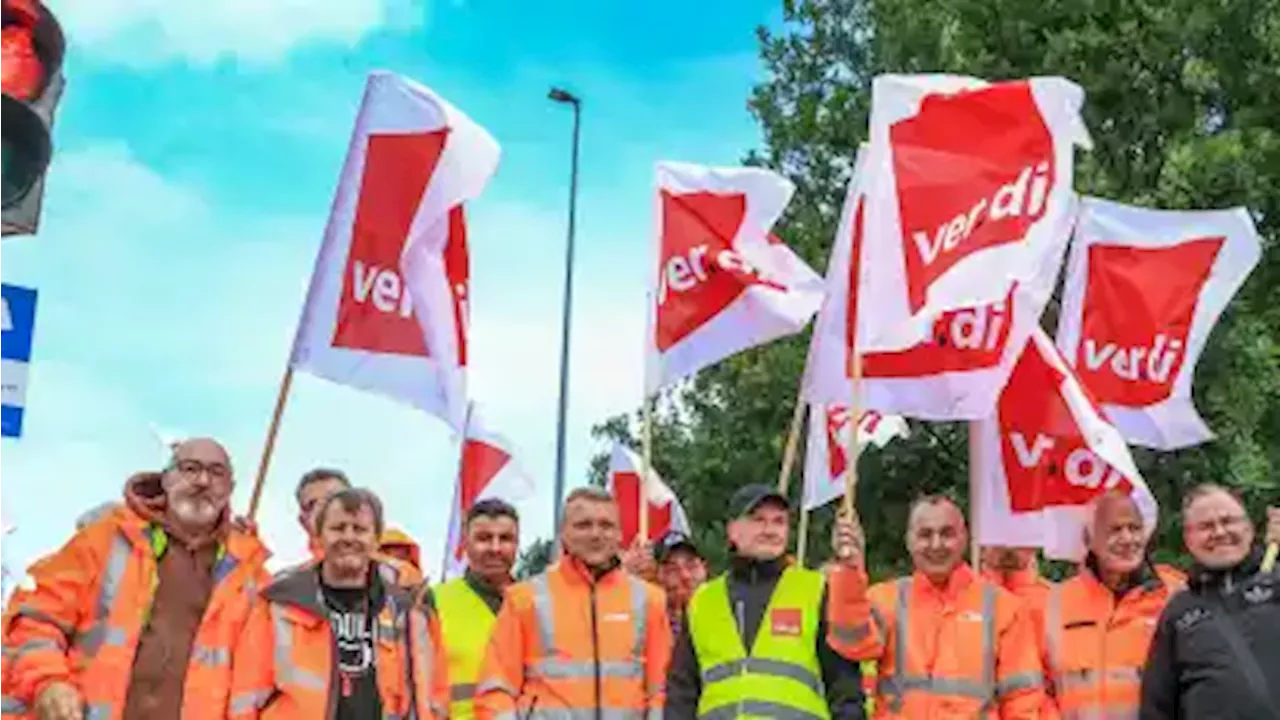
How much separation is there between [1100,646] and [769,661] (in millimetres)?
1496

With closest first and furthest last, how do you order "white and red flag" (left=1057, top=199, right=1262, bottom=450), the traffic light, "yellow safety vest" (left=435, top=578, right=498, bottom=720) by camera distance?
1. the traffic light
2. "yellow safety vest" (left=435, top=578, right=498, bottom=720)
3. "white and red flag" (left=1057, top=199, right=1262, bottom=450)

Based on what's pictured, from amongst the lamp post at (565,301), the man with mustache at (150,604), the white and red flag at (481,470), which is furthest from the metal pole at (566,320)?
the man with mustache at (150,604)

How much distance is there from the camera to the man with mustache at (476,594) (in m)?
8.70

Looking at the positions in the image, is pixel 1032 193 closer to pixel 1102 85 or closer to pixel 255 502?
pixel 255 502

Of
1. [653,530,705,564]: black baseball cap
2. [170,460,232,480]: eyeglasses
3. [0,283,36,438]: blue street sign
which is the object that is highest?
[0,283,36,438]: blue street sign

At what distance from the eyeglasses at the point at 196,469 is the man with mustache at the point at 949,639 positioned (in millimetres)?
2498

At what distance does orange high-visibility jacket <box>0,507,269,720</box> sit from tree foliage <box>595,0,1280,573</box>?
14311mm

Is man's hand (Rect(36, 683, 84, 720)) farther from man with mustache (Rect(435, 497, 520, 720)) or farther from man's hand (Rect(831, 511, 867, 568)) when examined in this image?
man's hand (Rect(831, 511, 867, 568))

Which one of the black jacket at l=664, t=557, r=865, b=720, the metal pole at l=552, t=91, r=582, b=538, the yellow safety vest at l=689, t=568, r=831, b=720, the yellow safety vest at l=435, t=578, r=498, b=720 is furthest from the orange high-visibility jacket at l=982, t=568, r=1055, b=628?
the metal pole at l=552, t=91, r=582, b=538

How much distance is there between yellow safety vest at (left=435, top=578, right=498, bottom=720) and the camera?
8.81 metres

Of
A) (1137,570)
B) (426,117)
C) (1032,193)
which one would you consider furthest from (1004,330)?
(426,117)

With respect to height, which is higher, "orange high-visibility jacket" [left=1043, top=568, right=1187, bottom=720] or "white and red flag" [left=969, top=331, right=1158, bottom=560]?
"white and red flag" [left=969, top=331, right=1158, bottom=560]

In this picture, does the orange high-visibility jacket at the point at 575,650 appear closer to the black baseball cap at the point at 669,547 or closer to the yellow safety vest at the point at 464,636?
the yellow safety vest at the point at 464,636

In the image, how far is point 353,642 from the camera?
6977 millimetres
